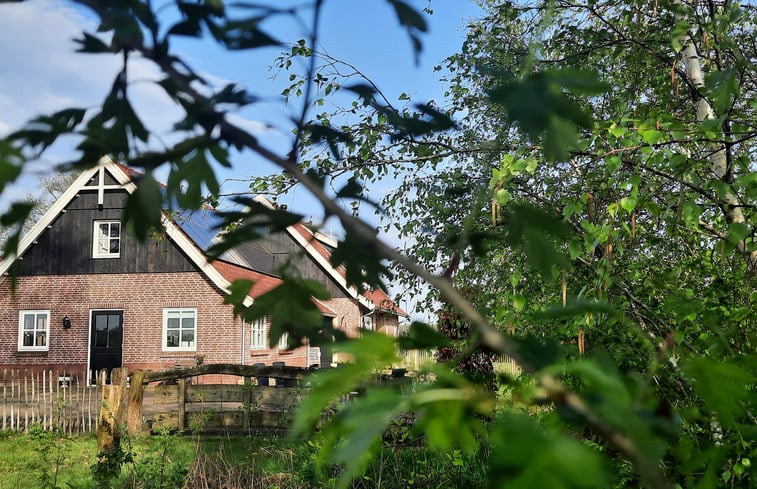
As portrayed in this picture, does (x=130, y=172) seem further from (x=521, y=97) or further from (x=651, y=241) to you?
(x=651, y=241)

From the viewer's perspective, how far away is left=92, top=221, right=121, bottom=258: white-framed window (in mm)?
17797

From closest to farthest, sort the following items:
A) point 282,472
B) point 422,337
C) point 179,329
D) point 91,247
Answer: point 422,337 < point 282,472 < point 179,329 < point 91,247

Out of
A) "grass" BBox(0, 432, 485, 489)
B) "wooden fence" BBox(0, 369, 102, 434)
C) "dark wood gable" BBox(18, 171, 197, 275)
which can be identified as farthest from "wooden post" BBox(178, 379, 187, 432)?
"dark wood gable" BBox(18, 171, 197, 275)

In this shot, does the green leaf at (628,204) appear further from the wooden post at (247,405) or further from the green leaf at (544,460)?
the wooden post at (247,405)

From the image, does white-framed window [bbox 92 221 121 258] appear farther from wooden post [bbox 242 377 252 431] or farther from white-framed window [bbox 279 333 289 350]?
white-framed window [bbox 279 333 289 350]

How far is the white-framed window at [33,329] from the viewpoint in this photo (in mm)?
17734

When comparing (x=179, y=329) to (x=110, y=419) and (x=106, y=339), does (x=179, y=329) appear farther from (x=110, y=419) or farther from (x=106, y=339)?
(x=110, y=419)

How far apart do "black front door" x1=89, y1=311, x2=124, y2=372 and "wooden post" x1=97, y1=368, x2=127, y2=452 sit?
413 inches

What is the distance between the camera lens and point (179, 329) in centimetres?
1719

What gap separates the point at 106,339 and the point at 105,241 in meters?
2.78

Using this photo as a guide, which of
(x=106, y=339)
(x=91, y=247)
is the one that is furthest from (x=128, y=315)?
(x=91, y=247)

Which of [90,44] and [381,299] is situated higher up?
[90,44]

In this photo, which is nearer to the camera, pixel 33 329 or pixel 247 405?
pixel 247 405

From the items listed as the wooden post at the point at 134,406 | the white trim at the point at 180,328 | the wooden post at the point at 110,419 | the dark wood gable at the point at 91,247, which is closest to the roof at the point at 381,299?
the wooden post at the point at 110,419
